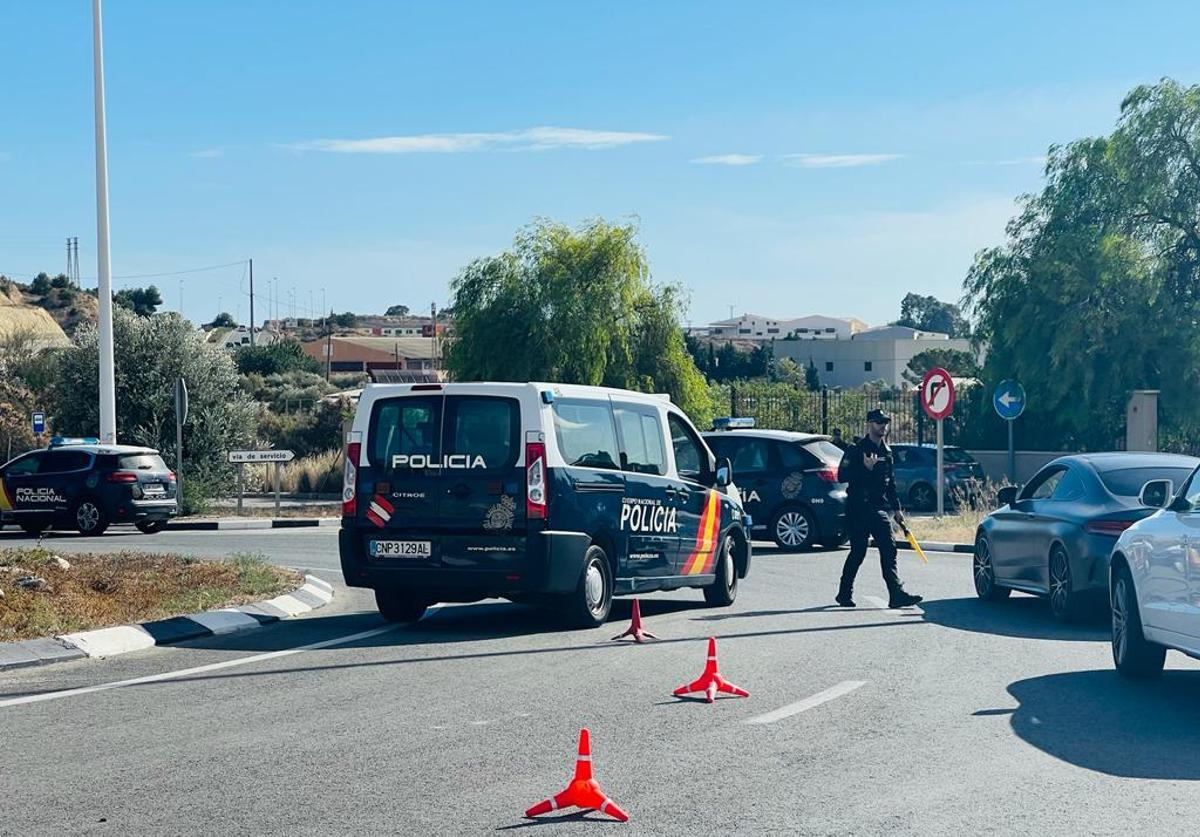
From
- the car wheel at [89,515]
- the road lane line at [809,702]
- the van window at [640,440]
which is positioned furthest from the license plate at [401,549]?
the car wheel at [89,515]

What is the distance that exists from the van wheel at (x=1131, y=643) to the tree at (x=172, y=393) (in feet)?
89.5

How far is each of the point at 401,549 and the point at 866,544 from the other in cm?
496

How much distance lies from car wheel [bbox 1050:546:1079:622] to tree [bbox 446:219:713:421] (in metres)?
27.0

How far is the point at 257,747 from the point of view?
8.52m

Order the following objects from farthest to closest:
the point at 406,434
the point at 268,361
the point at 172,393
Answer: the point at 268,361 → the point at 172,393 → the point at 406,434

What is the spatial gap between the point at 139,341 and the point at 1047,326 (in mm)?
20952

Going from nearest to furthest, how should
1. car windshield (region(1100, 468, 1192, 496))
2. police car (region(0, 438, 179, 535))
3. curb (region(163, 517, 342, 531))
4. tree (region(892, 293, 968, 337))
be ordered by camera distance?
car windshield (region(1100, 468, 1192, 496)) → police car (region(0, 438, 179, 535)) → curb (region(163, 517, 342, 531)) → tree (region(892, 293, 968, 337))

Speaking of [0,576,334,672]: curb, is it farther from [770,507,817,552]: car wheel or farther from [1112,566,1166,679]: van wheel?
[770,507,817,552]: car wheel

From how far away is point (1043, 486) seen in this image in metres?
15.8

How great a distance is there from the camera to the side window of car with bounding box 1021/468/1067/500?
1547cm

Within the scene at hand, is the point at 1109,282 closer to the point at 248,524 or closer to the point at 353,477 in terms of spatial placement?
the point at 248,524

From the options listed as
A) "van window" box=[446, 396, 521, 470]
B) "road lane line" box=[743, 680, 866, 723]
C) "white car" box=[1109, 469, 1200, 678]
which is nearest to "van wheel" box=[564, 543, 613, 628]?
"van window" box=[446, 396, 521, 470]

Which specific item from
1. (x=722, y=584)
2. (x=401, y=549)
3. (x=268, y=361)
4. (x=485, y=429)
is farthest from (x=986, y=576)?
(x=268, y=361)

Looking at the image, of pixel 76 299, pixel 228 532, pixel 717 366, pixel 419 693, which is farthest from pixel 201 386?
pixel 76 299
